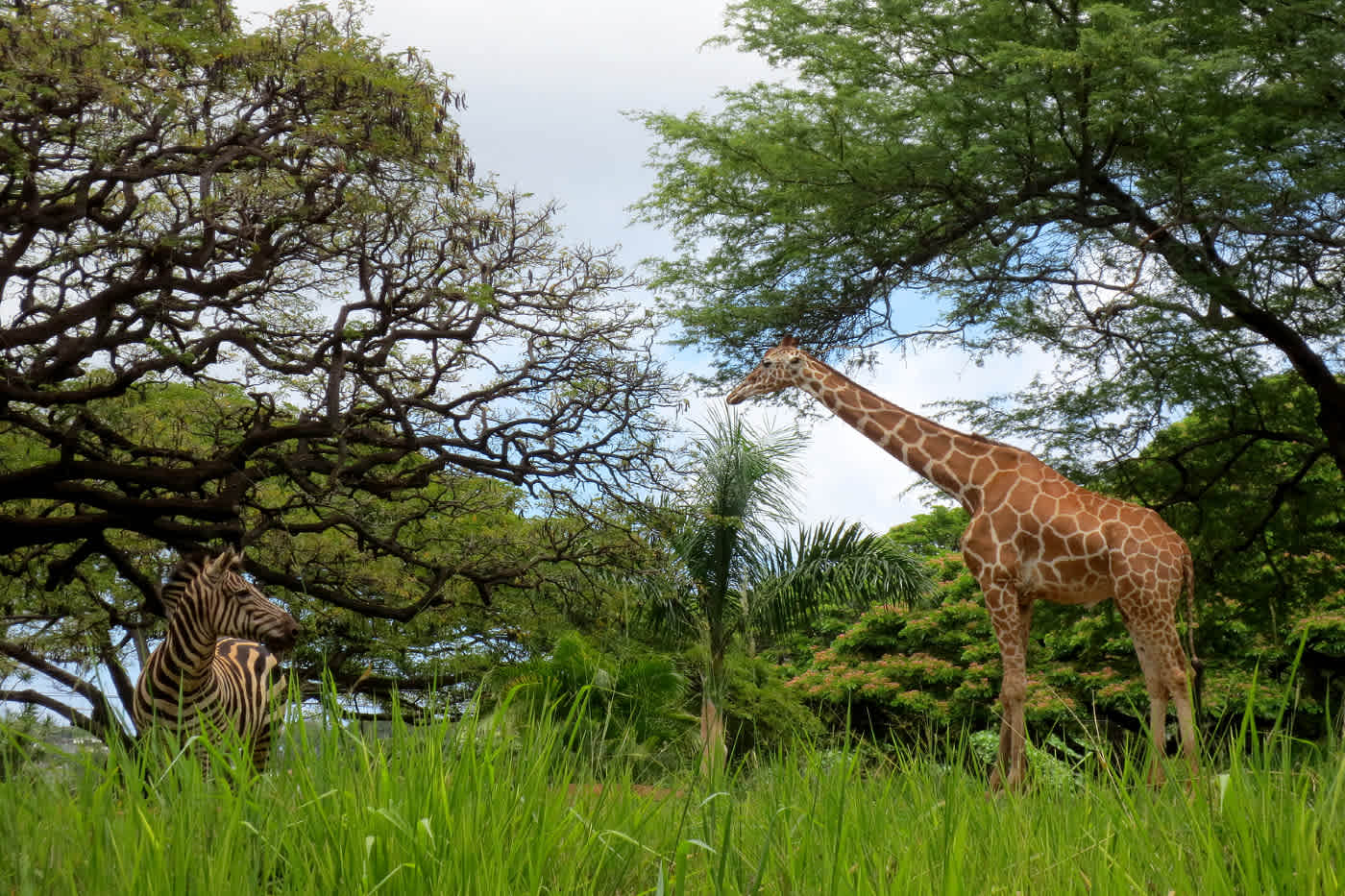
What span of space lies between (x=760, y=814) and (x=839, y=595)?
14023 millimetres

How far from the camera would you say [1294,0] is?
1221 centimetres

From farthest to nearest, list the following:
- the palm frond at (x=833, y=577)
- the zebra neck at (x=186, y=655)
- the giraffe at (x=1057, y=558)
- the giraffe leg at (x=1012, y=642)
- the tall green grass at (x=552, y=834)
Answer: the palm frond at (x=833, y=577), the giraffe at (x=1057, y=558), the giraffe leg at (x=1012, y=642), the zebra neck at (x=186, y=655), the tall green grass at (x=552, y=834)

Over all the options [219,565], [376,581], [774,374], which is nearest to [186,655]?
[219,565]

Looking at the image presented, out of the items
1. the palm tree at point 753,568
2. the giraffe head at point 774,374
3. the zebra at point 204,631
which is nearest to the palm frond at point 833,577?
the palm tree at point 753,568

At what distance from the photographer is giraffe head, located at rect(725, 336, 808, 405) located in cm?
1136

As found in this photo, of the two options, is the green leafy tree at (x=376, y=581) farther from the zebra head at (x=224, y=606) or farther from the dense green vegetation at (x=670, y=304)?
the zebra head at (x=224, y=606)

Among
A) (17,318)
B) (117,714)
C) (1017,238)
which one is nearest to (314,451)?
(17,318)

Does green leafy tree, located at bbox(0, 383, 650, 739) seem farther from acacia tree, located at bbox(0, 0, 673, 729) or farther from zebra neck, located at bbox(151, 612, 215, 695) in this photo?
zebra neck, located at bbox(151, 612, 215, 695)

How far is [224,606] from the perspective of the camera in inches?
274

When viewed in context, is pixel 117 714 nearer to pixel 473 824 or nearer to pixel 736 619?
pixel 473 824

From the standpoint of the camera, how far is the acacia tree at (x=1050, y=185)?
12016mm

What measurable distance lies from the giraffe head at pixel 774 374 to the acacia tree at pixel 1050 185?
2621 mm

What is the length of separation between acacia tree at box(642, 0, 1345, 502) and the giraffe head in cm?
262

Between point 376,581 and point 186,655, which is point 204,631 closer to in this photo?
point 186,655
